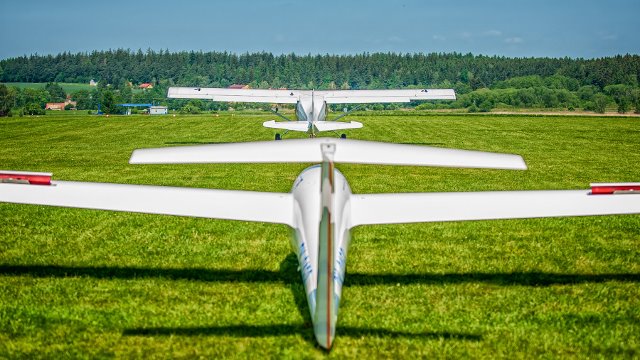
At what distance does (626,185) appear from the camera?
7879mm

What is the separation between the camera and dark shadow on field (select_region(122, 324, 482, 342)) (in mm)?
6770

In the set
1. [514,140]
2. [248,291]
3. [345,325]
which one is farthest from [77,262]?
[514,140]

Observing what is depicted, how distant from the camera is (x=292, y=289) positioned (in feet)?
27.4

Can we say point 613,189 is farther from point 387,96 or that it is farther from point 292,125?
point 387,96

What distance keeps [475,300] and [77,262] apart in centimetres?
590

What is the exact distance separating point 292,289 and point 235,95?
29608 mm

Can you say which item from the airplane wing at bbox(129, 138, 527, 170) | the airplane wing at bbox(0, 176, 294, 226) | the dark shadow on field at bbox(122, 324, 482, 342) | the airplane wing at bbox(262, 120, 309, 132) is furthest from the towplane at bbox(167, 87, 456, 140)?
the airplane wing at bbox(129, 138, 527, 170)

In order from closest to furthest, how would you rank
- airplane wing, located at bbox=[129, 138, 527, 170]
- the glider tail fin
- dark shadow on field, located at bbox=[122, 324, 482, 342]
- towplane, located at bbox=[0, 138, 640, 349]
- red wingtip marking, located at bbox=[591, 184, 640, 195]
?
the glider tail fin < airplane wing, located at bbox=[129, 138, 527, 170] < towplane, located at bbox=[0, 138, 640, 349] < dark shadow on field, located at bbox=[122, 324, 482, 342] < red wingtip marking, located at bbox=[591, 184, 640, 195]

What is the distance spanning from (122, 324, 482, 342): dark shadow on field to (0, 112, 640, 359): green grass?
0.02 meters

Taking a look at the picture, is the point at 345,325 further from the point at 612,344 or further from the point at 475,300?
the point at 612,344

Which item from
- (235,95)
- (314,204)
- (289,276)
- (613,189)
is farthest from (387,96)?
(314,204)

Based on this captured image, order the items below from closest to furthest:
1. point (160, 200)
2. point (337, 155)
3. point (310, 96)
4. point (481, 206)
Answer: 1. point (337, 155)
2. point (481, 206)
3. point (160, 200)
4. point (310, 96)

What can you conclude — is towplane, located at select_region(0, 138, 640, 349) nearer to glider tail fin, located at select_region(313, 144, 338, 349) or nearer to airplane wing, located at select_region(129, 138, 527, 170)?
airplane wing, located at select_region(129, 138, 527, 170)

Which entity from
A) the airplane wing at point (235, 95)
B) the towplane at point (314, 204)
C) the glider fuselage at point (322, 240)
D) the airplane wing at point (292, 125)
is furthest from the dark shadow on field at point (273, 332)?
the airplane wing at point (235, 95)
